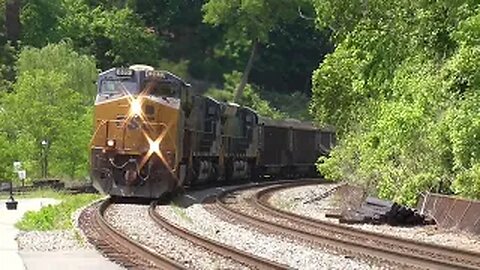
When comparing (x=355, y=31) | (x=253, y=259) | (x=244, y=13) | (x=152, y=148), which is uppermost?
(x=244, y=13)

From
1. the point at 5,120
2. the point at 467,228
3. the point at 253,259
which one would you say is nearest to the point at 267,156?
the point at 5,120

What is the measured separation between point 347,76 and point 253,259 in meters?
15.7

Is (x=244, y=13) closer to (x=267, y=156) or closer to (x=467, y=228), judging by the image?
(x=267, y=156)

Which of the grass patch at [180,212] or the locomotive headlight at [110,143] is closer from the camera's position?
the grass patch at [180,212]

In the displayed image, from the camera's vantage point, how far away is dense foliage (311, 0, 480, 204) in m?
20.3

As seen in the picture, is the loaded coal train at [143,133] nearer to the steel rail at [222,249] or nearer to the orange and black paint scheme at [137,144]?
the orange and black paint scheme at [137,144]

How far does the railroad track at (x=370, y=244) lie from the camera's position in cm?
1409

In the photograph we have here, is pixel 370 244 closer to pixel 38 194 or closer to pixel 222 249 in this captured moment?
pixel 222 249

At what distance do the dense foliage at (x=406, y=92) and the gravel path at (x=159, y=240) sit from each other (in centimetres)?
602

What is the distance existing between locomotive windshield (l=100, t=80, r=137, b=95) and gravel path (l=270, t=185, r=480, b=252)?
5.58 meters

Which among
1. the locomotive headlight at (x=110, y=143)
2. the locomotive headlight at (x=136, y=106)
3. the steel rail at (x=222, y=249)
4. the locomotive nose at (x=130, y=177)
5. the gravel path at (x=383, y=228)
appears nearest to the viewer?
the steel rail at (x=222, y=249)

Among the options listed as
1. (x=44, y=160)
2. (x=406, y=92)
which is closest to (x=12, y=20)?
(x=44, y=160)

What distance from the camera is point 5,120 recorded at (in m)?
41.6

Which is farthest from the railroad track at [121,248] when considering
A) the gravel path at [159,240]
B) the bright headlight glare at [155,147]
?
the bright headlight glare at [155,147]
